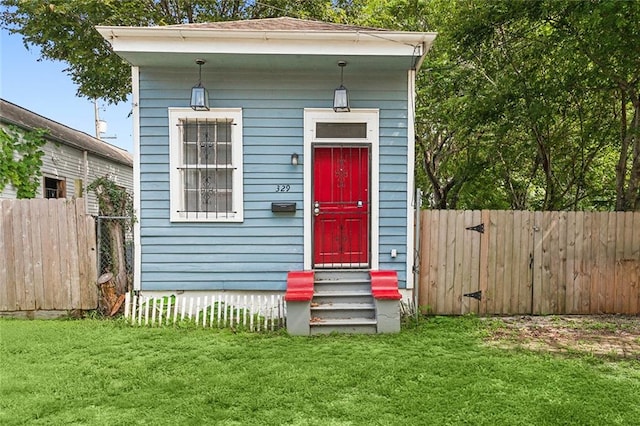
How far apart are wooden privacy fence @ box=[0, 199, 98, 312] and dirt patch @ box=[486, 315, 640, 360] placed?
4.99 meters

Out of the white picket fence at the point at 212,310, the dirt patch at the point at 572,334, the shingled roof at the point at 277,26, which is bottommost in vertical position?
the dirt patch at the point at 572,334

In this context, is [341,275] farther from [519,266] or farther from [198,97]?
[198,97]

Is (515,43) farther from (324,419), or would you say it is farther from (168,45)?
(324,419)

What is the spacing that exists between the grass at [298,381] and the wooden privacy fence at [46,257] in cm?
72

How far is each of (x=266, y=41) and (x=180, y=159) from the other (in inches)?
75.2

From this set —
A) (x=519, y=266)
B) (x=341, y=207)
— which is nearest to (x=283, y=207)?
(x=341, y=207)

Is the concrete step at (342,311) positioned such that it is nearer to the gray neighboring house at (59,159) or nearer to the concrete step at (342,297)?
the concrete step at (342,297)

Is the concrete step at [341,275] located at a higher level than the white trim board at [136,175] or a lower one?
lower

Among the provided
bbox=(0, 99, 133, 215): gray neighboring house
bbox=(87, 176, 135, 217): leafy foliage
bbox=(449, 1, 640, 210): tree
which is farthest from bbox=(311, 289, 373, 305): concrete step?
bbox=(0, 99, 133, 215): gray neighboring house

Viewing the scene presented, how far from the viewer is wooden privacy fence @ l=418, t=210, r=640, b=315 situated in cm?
545

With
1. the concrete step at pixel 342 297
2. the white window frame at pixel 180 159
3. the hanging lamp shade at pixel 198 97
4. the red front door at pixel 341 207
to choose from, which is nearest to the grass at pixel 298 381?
the concrete step at pixel 342 297

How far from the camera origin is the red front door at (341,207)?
5551 mm

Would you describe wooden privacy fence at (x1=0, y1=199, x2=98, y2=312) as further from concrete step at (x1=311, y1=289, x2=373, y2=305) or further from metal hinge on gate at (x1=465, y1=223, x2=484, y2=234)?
metal hinge on gate at (x1=465, y1=223, x2=484, y2=234)

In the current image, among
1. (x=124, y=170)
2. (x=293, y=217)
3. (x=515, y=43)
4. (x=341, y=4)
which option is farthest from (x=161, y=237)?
(x=124, y=170)
